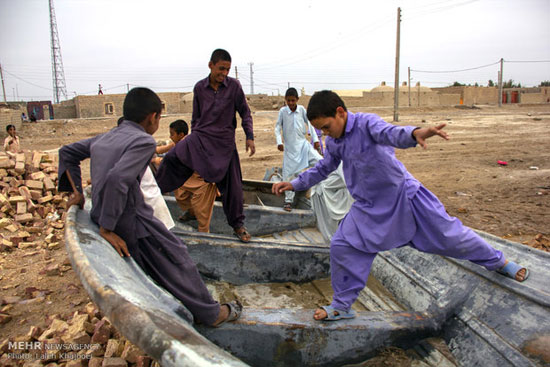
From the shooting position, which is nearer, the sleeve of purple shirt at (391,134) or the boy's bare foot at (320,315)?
the sleeve of purple shirt at (391,134)

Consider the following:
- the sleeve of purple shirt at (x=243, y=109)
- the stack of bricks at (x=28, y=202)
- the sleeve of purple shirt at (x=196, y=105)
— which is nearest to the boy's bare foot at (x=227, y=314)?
the sleeve of purple shirt at (x=243, y=109)

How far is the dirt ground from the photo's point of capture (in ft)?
11.1

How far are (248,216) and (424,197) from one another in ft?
7.21

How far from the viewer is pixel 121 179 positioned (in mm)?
1574

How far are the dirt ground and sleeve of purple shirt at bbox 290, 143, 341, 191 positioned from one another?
2.06 meters

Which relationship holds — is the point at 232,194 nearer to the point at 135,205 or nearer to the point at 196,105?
the point at 196,105

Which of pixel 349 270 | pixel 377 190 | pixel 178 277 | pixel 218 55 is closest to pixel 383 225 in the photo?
pixel 377 190

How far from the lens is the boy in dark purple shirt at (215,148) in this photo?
11.7 feet

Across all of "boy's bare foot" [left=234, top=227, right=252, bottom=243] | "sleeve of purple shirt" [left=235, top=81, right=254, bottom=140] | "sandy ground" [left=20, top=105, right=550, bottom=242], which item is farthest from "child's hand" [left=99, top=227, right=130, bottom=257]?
"sandy ground" [left=20, top=105, right=550, bottom=242]

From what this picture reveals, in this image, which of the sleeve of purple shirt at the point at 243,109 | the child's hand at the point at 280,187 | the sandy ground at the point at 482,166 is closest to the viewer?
the child's hand at the point at 280,187

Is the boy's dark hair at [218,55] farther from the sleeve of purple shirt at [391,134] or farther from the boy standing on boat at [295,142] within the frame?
→ the boy standing on boat at [295,142]

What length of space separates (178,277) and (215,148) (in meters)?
1.90

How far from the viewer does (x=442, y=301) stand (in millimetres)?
2355

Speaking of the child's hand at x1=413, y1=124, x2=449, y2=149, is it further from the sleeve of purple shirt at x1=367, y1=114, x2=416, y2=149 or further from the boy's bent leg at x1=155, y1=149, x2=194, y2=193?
the boy's bent leg at x1=155, y1=149, x2=194, y2=193
